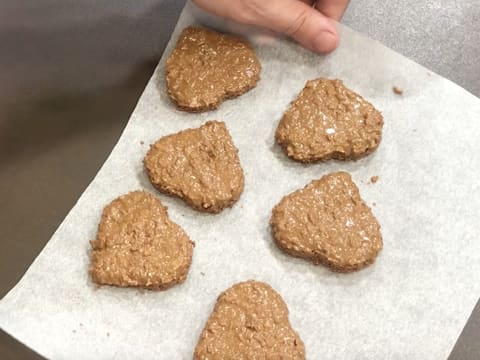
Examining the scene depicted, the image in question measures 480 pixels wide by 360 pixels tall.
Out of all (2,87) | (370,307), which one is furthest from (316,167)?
(2,87)

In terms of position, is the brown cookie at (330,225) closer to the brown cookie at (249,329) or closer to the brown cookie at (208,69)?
the brown cookie at (249,329)

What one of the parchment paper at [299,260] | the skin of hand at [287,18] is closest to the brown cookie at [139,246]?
the parchment paper at [299,260]

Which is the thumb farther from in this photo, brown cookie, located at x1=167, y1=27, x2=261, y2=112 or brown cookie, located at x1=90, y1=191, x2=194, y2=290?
brown cookie, located at x1=90, y1=191, x2=194, y2=290

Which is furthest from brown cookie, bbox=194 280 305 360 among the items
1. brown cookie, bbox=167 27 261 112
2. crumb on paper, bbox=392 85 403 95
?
crumb on paper, bbox=392 85 403 95

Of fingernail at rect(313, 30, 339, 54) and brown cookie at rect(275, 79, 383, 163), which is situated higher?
fingernail at rect(313, 30, 339, 54)

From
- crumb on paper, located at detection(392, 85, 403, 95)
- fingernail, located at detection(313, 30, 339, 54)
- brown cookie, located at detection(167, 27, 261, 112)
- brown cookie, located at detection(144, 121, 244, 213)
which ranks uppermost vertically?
fingernail, located at detection(313, 30, 339, 54)

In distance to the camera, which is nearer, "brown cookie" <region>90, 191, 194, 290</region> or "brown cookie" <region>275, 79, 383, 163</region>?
"brown cookie" <region>90, 191, 194, 290</region>

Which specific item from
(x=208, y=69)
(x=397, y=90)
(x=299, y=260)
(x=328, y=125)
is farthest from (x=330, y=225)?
(x=208, y=69)

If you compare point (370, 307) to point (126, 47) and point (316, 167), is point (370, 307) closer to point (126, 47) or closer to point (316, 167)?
point (316, 167)
